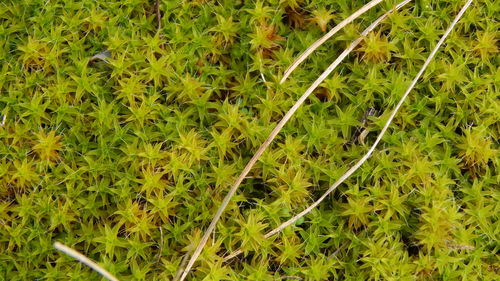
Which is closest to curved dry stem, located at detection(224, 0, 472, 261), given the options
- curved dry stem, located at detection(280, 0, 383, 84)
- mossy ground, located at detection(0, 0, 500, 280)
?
mossy ground, located at detection(0, 0, 500, 280)

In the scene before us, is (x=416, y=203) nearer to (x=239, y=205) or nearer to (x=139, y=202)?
(x=239, y=205)

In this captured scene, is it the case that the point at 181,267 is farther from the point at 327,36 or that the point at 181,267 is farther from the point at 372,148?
the point at 327,36

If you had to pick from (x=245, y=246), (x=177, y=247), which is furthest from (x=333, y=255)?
(x=177, y=247)

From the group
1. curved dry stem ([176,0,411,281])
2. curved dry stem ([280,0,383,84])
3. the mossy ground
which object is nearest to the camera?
curved dry stem ([176,0,411,281])

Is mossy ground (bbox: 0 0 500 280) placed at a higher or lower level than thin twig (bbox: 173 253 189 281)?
higher

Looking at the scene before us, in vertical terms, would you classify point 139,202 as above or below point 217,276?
above

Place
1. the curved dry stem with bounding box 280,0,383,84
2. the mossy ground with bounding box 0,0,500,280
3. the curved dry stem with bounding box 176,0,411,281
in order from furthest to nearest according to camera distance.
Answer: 1. the curved dry stem with bounding box 280,0,383,84
2. the mossy ground with bounding box 0,0,500,280
3. the curved dry stem with bounding box 176,0,411,281

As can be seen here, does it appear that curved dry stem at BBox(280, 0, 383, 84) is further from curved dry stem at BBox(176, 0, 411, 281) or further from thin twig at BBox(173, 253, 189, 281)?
thin twig at BBox(173, 253, 189, 281)

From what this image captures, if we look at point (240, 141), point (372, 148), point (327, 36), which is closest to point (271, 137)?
point (240, 141)

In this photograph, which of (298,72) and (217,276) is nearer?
(217,276)
